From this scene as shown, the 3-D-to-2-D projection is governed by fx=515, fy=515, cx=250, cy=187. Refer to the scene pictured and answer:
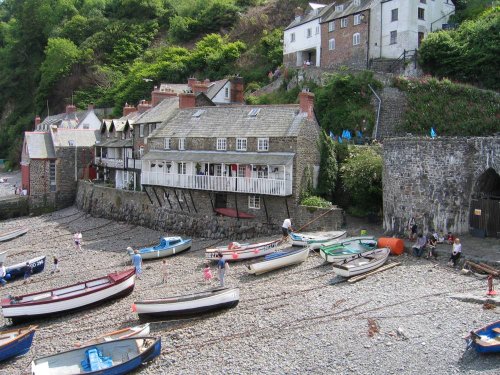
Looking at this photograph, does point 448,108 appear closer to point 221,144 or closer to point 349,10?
point 221,144

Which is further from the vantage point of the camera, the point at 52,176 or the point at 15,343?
the point at 52,176

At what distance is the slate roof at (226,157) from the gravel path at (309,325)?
265 inches

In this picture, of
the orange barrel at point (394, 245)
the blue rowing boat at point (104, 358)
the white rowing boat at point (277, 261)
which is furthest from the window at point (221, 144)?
the blue rowing boat at point (104, 358)

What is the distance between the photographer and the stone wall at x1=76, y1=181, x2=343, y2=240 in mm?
28406

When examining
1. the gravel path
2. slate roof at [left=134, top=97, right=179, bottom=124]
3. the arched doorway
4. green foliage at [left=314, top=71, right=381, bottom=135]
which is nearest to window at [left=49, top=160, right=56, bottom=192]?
slate roof at [left=134, top=97, right=179, bottom=124]

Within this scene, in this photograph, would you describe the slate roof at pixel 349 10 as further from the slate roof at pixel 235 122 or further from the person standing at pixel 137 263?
the person standing at pixel 137 263

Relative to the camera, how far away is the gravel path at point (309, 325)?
14.7 m

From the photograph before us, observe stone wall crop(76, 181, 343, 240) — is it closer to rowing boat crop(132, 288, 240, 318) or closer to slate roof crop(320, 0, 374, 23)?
rowing boat crop(132, 288, 240, 318)

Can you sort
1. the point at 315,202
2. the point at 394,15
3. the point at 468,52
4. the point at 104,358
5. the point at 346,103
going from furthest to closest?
the point at 394,15
the point at 346,103
the point at 468,52
the point at 315,202
the point at 104,358

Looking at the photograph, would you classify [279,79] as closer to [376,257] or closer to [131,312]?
[376,257]

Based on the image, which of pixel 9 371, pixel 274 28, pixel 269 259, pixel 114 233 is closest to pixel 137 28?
pixel 274 28

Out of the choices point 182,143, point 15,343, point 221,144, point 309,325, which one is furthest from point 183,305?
point 182,143

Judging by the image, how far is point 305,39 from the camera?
165 ft

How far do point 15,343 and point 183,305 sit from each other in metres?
5.42
